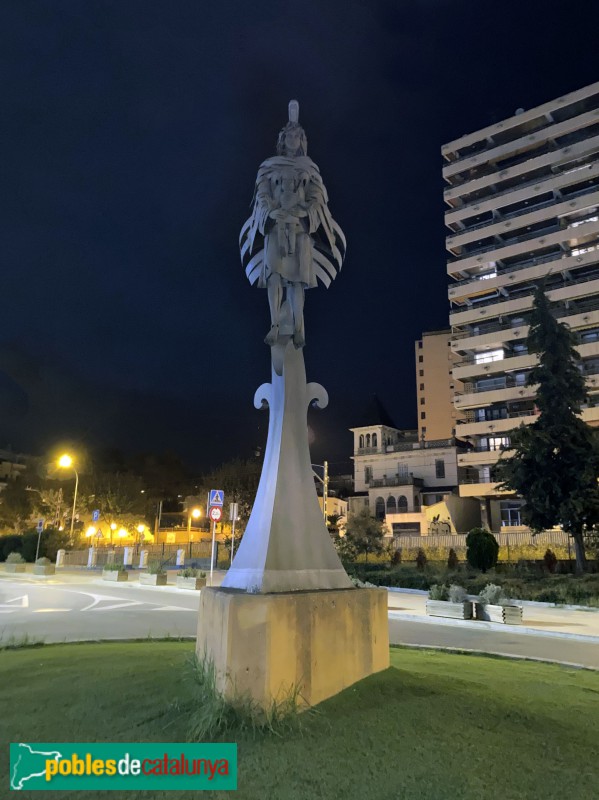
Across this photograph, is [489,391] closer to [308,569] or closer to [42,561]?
[42,561]

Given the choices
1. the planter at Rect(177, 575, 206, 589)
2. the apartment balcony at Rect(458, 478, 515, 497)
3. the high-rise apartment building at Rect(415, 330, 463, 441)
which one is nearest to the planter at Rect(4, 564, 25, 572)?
the planter at Rect(177, 575, 206, 589)

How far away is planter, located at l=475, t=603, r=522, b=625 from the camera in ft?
53.5

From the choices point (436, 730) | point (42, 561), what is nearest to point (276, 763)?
point (436, 730)

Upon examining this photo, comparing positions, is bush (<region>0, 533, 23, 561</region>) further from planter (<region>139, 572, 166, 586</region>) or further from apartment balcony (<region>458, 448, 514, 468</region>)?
apartment balcony (<region>458, 448, 514, 468</region>)

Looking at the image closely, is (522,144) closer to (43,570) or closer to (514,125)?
(514,125)

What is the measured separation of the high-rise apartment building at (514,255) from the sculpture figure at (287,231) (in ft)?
156

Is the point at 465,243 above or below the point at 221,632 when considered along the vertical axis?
above

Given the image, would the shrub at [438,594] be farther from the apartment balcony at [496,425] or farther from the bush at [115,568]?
the apartment balcony at [496,425]

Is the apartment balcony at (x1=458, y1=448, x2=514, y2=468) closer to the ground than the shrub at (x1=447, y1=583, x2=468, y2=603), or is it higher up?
higher up

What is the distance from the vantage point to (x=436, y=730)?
4.84m

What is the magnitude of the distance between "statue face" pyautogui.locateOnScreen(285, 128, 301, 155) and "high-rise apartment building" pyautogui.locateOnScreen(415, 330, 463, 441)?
232 ft

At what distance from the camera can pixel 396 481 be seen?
6028 centimetres

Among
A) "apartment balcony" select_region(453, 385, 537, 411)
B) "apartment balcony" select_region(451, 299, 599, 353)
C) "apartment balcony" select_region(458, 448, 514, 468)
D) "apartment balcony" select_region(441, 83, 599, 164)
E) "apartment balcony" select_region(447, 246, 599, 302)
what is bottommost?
"apartment balcony" select_region(458, 448, 514, 468)

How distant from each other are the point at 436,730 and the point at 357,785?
3.86ft
